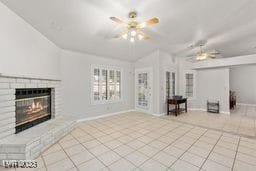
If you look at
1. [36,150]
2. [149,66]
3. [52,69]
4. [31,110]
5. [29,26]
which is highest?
[29,26]

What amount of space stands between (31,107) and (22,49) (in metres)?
1.36

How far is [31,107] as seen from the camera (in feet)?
9.58

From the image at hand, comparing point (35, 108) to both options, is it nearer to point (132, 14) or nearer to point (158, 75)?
point (132, 14)

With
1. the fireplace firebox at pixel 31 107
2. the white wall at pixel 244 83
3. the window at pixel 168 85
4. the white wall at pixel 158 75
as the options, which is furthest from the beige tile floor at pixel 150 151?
the white wall at pixel 244 83

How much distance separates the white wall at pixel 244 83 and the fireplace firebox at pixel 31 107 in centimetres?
1008

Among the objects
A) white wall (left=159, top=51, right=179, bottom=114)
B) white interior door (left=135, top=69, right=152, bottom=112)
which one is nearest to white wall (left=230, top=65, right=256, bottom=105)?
white wall (left=159, top=51, right=179, bottom=114)

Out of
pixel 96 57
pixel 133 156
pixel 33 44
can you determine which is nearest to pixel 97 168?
pixel 133 156

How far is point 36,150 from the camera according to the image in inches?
86.6

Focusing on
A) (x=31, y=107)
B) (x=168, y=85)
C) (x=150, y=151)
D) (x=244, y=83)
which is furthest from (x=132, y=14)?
(x=244, y=83)

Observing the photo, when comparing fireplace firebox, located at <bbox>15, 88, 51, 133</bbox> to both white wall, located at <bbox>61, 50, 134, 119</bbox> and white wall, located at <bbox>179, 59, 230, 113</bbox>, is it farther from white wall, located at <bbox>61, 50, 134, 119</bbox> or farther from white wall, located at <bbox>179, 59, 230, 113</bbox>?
white wall, located at <bbox>179, 59, 230, 113</bbox>

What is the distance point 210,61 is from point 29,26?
6655mm

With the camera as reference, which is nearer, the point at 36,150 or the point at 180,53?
the point at 36,150

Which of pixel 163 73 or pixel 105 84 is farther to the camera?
pixel 163 73

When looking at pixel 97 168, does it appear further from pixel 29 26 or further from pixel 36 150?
pixel 29 26
